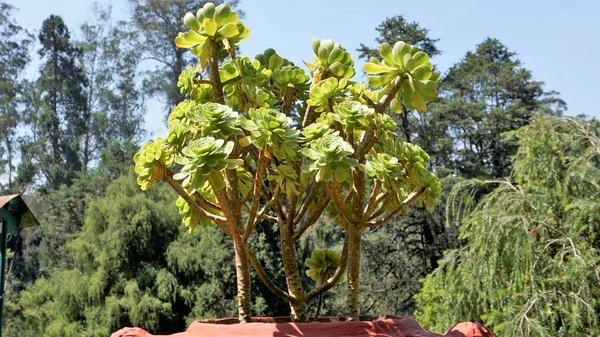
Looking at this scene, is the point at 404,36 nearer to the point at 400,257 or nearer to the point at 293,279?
the point at 400,257

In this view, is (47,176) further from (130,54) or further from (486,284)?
(486,284)

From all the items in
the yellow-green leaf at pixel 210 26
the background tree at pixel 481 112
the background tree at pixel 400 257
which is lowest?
the yellow-green leaf at pixel 210 26

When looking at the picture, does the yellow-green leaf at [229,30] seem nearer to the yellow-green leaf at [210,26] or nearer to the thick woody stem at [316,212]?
the yellow-green leaf at [210,26]

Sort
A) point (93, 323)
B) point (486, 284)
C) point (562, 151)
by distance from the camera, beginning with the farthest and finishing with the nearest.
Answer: point (93, 323) → point (562, 151) → point (486, 284)

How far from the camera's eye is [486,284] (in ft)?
14.7

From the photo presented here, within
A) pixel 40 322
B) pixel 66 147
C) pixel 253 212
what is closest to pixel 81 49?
pixel 66 147

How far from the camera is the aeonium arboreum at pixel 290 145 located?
4.27ft

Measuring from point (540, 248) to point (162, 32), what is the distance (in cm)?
1754

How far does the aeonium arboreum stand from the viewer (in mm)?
1303

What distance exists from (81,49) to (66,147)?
3.11m

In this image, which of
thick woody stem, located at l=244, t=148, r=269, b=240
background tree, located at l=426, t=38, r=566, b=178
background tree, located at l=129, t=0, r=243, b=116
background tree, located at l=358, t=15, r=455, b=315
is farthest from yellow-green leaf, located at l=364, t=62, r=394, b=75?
background tree, located at l=129, t=0, r=243, b=116

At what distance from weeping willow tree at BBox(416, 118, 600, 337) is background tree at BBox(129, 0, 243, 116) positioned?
16.1 meters

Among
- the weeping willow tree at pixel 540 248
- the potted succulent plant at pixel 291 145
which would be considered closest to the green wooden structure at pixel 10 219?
the potted succulent plant at pixel 291 145

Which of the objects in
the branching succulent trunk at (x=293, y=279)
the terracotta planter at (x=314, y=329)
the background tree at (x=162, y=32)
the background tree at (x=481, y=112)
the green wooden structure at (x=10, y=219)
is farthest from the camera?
the background tree at (x=162, y=32)
